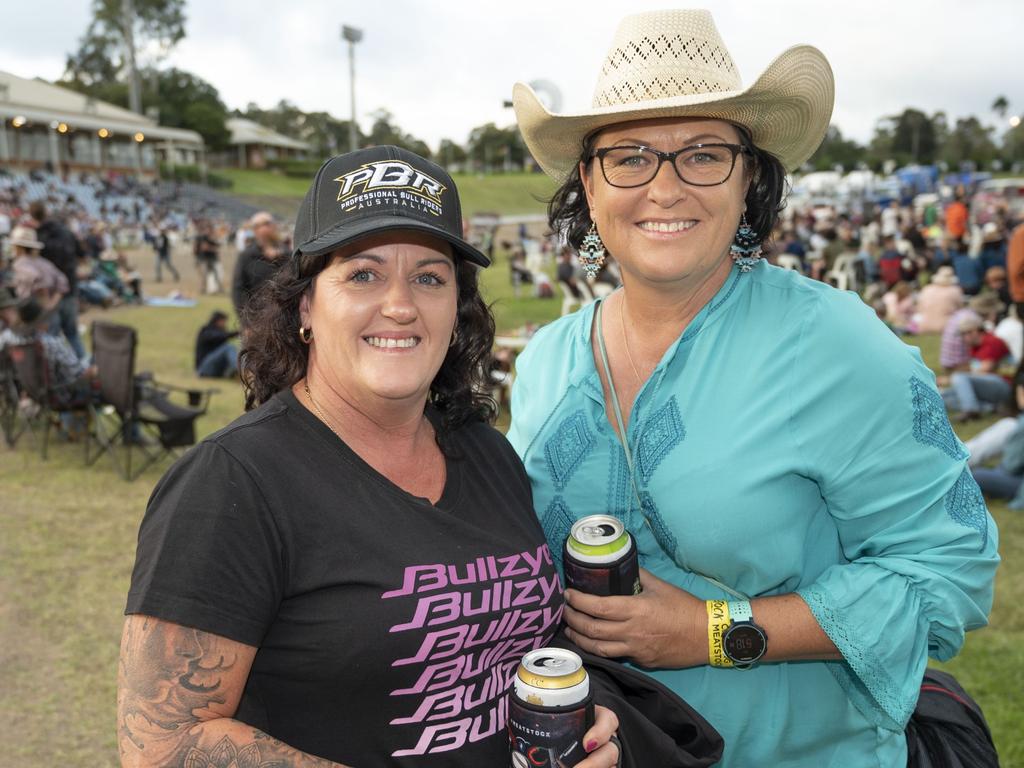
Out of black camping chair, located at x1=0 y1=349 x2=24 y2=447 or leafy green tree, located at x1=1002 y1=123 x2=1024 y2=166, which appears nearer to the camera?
black camping chair, located at x1=0 y1=349 x2=24 y2=447

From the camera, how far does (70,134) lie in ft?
174

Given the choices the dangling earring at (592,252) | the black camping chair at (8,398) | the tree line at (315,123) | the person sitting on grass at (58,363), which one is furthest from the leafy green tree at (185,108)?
the dangling earring at (592,252)

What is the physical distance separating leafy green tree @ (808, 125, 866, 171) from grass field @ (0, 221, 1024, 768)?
8961 centimetres

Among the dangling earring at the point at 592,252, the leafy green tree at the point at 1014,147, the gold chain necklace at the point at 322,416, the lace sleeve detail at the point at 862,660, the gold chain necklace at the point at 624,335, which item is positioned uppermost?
the leafy green tree at the point at 1014,147

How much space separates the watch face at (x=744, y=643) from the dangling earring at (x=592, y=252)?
99cm

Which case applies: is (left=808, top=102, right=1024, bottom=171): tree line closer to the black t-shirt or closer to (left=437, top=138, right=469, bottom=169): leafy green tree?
(left=437, top=138, right=469, bottom=169): leafy green tree

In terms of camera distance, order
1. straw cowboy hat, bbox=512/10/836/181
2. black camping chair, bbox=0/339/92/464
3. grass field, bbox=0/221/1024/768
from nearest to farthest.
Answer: straw cowboy hat, bbox=512/10/836/181 → grass field, bbox=0/221/1024/768 → black camping chair, bbox=0/339/92/464

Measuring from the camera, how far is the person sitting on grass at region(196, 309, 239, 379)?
1176 cm

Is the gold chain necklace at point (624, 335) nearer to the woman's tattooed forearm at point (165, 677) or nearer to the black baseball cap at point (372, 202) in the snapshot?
the black baseball cap at point (372, 202)

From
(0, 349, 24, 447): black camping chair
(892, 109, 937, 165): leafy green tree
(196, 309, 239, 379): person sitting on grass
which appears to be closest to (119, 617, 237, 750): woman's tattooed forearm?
(0, 349, 24, 447): black camping chair

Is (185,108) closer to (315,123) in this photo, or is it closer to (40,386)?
(315,123)

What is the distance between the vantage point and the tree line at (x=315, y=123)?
7412 cm

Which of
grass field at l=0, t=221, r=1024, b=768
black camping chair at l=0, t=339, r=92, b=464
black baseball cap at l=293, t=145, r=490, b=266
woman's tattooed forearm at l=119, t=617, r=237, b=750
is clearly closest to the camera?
woman's tattooed forearm at l=119, t=617, r=237, b=750

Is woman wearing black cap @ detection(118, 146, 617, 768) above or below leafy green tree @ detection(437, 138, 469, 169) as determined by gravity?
below
